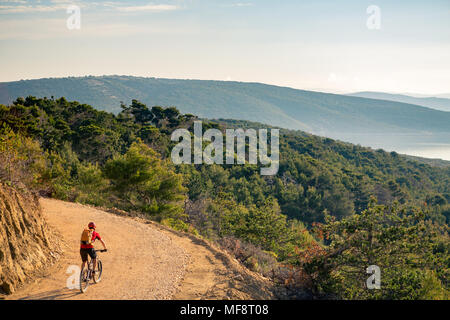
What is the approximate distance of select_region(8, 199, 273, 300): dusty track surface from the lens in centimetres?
1023

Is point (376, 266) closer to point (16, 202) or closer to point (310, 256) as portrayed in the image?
point (310, 256)

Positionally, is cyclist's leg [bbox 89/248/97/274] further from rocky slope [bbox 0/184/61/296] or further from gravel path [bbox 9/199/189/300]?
rocky slope [bbox 0/184/61/296]

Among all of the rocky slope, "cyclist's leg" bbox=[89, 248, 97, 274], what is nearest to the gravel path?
the rocky slope

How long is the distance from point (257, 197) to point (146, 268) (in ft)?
118

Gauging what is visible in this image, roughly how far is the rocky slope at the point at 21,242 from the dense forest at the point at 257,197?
1488 millimetres

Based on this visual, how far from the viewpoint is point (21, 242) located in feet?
34.2

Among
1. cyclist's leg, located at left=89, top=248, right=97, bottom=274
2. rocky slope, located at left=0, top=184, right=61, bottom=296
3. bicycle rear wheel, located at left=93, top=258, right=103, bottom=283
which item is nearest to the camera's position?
rocky slope, located at left=0, top=184, right=61, bottom=296

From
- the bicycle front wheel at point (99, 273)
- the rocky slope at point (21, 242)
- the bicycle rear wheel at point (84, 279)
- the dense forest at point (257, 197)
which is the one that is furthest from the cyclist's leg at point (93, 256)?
the dense forest at point (257, 197)

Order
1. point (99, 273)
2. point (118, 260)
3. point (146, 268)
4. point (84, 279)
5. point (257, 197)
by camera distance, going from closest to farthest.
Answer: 1. point (84, 279)
2. point (99, 273)
3. point (146, 268)
4. point (118, 260)
5. point (257, 197)

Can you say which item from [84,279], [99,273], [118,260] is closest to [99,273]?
[99,273]

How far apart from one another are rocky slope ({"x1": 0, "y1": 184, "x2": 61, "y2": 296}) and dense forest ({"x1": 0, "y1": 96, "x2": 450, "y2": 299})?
58.6 inches

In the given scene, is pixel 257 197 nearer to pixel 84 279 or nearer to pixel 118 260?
pixel 118 260

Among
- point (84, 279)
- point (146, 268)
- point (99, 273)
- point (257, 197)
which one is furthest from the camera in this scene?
point (257, 197)
